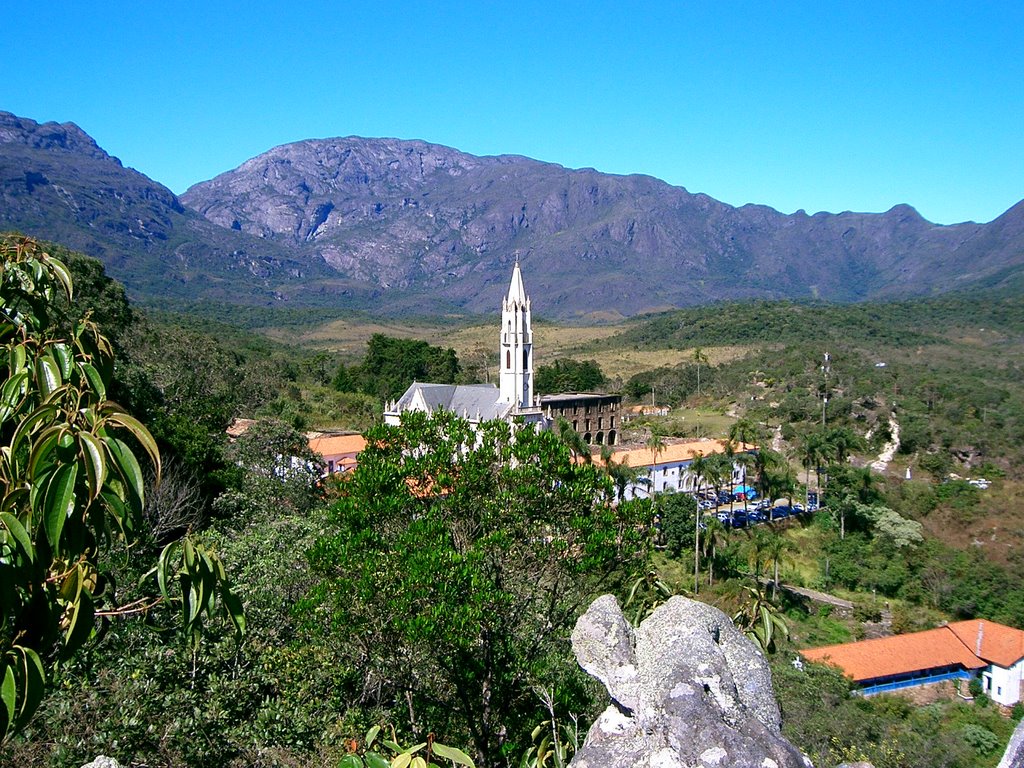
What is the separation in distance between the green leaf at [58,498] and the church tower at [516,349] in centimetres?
4144

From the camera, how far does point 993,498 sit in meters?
39.7

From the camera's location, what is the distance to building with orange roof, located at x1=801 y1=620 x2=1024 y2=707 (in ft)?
78.2

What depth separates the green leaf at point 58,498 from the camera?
7.13 ft

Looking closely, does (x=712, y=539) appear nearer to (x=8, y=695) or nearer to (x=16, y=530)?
(x=8, y=695)

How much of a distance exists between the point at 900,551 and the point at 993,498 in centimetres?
943

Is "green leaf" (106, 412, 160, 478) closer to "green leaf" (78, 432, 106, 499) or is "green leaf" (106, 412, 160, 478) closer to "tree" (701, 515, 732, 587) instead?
"green leaf" (78, 432, 106, 499)

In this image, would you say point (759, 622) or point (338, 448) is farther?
point (338, 448)

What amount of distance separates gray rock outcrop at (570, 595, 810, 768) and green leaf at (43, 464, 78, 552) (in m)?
2.96

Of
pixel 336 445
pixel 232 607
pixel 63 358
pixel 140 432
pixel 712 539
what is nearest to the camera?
pixel 140 432

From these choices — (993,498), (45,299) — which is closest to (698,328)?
Answer: (993,498)

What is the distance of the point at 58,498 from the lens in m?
2.20

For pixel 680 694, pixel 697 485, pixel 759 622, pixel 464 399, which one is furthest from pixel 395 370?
pixel 680 694

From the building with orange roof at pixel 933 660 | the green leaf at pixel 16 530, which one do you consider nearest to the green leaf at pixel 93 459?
the green leaf at pixel 16 530

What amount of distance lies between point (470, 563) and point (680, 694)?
5192mm
